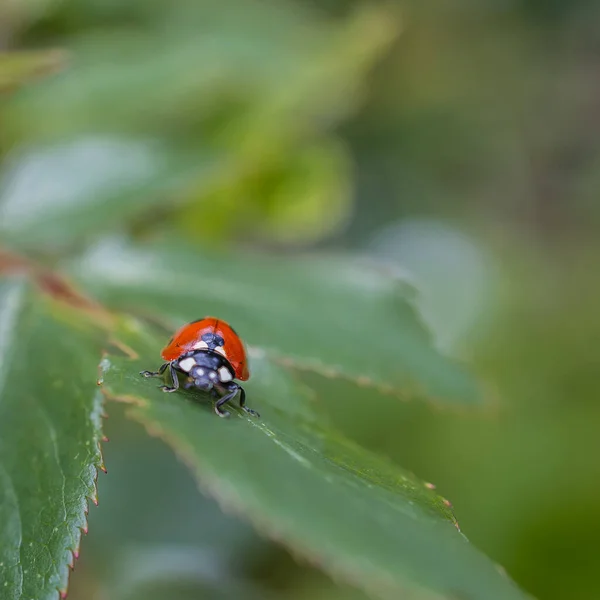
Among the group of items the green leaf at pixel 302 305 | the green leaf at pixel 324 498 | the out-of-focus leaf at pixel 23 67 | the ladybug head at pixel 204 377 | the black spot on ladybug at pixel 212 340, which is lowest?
the green leaf at pixel 324 498

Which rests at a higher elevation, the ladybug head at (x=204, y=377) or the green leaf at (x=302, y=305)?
the green leaf at (x=302, y=305)

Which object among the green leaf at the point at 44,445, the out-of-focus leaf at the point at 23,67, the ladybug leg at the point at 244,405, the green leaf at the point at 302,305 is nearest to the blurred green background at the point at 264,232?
the out-of-focus leaf at the point at 23,67

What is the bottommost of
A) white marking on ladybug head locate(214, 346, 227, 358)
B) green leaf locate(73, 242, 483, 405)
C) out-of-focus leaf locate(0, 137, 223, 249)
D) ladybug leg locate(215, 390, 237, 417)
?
ladybug leg locate(215, 390, 237, 417)

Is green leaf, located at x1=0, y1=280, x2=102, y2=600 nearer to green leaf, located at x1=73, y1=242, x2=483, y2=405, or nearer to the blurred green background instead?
green leaf, located at x1=73, y1=242, x2=483, y2=405

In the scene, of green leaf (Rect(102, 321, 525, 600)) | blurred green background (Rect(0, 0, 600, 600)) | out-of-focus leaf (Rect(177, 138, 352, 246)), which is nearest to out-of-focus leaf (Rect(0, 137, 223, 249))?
blurred green background (Rect(0, 0, 600, 600))

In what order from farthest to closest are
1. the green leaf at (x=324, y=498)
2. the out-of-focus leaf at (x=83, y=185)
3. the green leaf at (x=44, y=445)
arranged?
the out-of-focus leaf at (x=83, y=185) → the green leaf at (x=44, y=445) → the green leaf at (x=324, y=498)

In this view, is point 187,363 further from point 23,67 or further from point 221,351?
point 23,67

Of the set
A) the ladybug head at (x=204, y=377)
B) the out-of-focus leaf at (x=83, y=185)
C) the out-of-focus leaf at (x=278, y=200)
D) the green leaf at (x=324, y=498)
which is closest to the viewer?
the green leaf at (x=324, y=498)

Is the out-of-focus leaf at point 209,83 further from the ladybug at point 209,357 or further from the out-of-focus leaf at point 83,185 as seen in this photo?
the ladybug at point 209,357

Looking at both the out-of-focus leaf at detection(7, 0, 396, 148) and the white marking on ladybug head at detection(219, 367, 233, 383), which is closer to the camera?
the white marking on ladybug head at detection(219, 367, 233, 383)
